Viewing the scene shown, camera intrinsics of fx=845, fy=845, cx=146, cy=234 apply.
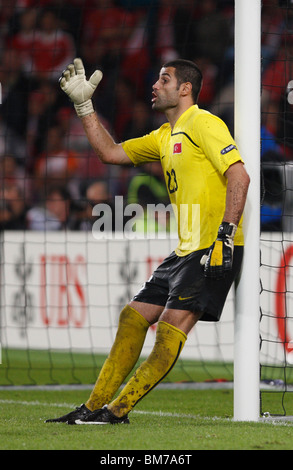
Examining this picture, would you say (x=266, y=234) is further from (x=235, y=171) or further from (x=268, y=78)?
(x=235, y=171)

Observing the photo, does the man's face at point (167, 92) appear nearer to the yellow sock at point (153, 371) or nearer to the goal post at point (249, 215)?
the goal post at point (249, 215)

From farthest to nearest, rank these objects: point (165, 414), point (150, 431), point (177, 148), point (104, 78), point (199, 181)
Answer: point (104, 78)
point (165, 414)
point (177, 148)
point (199, 181)
point (150, 431)

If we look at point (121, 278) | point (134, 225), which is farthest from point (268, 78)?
point (121, 278)

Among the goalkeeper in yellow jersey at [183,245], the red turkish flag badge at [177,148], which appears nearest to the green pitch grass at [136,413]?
the goalkeeper in yellow jersey at [183,245]

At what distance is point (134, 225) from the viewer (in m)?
9.52

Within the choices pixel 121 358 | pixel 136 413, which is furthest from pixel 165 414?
pixel 121 358

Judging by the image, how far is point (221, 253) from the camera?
12.6ft

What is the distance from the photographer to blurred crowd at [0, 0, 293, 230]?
422 inches

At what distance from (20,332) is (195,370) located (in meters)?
1.86

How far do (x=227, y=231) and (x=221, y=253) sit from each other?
0.11 m

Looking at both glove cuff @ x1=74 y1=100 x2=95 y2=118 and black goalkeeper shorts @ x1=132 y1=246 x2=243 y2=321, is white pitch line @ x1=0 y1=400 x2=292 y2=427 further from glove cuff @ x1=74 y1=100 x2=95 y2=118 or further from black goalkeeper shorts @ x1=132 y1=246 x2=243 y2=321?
glove cuff @ x1=74 y1=100 x2=95 y2=118

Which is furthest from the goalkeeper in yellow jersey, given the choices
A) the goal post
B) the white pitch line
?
the white pitch line

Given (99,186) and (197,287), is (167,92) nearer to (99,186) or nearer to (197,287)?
(197,287)

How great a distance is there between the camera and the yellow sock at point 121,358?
4199 millimetres
